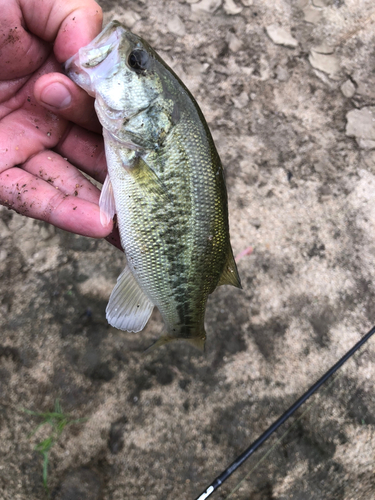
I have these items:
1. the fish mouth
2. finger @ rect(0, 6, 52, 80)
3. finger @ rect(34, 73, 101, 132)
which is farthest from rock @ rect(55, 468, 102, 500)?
finger @ rect(0, 6, 52, 80)

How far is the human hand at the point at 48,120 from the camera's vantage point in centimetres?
164

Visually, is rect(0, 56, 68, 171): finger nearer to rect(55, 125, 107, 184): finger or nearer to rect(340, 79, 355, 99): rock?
rect(55, 125, 107, 184): finger

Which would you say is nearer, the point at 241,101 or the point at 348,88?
the point at 241,101

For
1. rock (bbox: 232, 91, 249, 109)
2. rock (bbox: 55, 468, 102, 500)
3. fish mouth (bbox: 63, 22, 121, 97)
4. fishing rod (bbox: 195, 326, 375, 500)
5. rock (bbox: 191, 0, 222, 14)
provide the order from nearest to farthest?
fish mouth (bbox: 63, 22, 121, 97)
fishing rod (bbox: 195, 326, 375, 500)
rock (bbox: 55, 468, 102, 500)
rock (bbox: 232, 91, 249, 109)
rock (bbox: 191, 0, 222, 14)

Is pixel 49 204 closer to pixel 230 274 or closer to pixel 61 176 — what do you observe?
pixel 61 176

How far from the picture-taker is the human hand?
64.4 inches

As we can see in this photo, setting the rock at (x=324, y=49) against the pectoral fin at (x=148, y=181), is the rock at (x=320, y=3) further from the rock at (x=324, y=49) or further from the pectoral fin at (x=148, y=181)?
the pectoral fin at (x=148, y=181)

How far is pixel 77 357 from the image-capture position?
2.17 meters

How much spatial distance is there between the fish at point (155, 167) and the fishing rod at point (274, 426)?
94 cm

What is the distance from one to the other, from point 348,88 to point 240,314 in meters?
2.03

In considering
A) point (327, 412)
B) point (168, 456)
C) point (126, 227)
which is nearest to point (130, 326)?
point (126, 227)

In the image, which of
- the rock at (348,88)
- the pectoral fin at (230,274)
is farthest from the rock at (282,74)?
the pectoral fin at (230,274)

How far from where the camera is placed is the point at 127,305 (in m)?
1.83

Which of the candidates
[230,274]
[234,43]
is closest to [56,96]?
[230,274]
